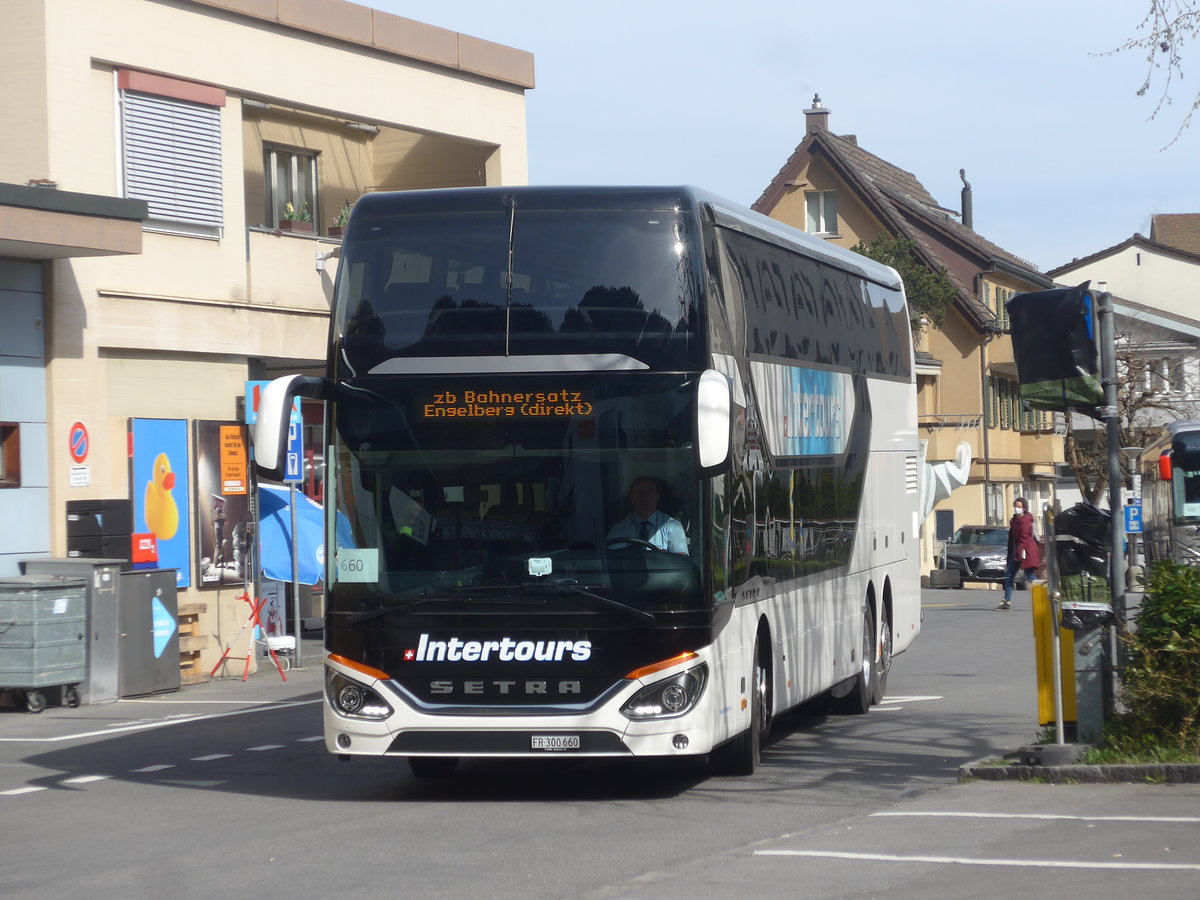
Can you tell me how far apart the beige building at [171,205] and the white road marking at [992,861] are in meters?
12.7

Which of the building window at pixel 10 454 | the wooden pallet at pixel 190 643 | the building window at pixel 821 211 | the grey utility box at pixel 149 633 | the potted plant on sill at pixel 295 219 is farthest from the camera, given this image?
the building window at pixel 821 211

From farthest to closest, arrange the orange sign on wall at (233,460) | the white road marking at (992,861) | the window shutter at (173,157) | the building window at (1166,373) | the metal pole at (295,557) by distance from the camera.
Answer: the building window at (1166,373)
the orange sign on wall at (233,460)
the metal pole at (295,557)
the window shutter at (173,157)
the white road marking at (992,861)

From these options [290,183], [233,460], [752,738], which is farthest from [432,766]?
[290,183]

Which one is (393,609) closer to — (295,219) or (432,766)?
(432,766)

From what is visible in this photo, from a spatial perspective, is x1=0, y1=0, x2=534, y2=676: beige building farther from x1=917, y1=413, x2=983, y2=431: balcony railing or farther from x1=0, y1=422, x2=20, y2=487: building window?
x1=917, y1=413, x2=983, y2=431: balcony railing

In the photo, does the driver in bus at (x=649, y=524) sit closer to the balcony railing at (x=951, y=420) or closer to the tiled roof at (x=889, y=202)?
the balcony railing at (x=951, y=420)

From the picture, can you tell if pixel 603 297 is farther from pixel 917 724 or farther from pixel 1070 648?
pixel 917 724

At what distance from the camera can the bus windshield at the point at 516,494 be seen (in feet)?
34.0

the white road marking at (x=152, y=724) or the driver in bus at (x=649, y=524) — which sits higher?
the driver in bus at (x=649, y=524)

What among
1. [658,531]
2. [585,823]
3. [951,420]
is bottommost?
[585,823]

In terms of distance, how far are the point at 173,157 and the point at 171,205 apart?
1.95ft

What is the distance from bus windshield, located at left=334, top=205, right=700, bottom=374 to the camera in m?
10.5

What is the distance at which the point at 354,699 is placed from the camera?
10602 mm

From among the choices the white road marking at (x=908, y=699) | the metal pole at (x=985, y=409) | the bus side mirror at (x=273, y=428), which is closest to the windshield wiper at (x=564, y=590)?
the bus side mirror at (x=273, y=428)
